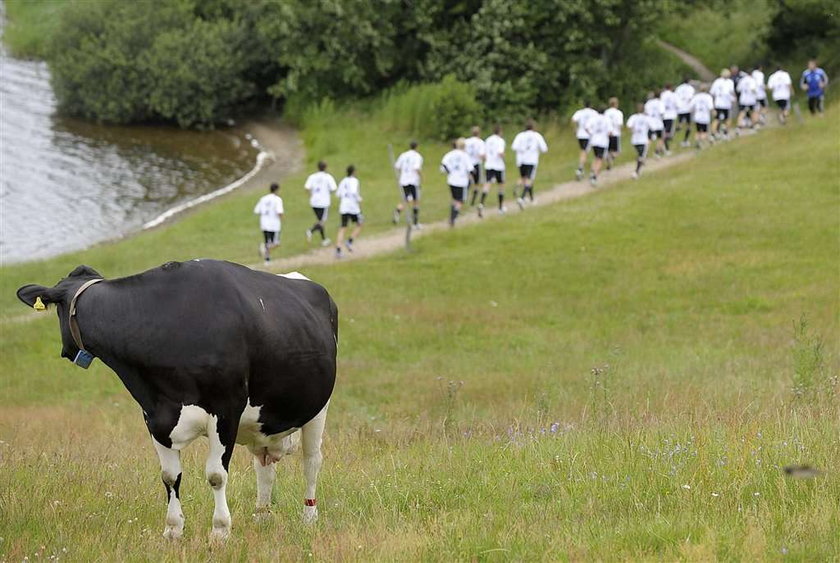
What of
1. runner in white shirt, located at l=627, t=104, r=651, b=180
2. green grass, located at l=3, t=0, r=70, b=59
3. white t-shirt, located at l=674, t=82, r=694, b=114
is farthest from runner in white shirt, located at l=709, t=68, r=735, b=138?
green grass, located at l=3, t=0, r=70, b=59

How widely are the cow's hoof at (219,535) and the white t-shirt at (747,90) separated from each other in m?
36.3

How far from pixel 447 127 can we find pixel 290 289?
127 ft

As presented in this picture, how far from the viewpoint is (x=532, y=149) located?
32000mm

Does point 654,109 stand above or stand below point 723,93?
below

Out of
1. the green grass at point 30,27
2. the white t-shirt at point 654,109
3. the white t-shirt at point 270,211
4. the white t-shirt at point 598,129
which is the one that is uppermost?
the green grass at point 30,27

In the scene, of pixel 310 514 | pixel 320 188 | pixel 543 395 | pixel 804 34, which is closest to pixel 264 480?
pixel 310 514

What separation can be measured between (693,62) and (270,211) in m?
34.3

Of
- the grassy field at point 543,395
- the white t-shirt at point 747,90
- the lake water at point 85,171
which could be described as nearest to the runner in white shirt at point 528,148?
the grassy field at point 543,395

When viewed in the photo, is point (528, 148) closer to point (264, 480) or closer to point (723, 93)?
point (723, 93)

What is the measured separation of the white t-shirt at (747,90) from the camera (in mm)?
40250

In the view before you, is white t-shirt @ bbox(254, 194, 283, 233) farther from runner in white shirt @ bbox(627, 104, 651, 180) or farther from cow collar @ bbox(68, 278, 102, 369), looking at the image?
cow collar @ bbox(68, 278, 102, 369)

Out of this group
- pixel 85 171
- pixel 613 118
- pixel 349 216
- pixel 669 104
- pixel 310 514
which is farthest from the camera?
pixel 85 171

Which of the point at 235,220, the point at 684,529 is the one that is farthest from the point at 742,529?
the point at 235,220

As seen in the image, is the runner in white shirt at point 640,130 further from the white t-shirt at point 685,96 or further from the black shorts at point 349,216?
the black shorts at point 349,216
